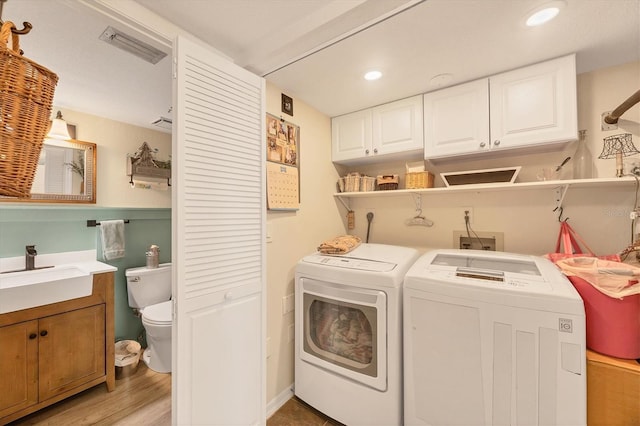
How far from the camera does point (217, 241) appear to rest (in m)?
1.32

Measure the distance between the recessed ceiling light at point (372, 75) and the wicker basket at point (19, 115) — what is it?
1.53m

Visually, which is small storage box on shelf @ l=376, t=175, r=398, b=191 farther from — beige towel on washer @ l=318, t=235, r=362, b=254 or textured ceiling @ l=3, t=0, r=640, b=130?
textured ceiling @ l=3, t=0, r=640, b=130

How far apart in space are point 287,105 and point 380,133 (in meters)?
0.78

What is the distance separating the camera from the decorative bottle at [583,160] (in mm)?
1618

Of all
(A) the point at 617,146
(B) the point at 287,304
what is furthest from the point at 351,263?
(A) the point at 617,146

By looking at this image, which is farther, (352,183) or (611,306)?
(352,183)

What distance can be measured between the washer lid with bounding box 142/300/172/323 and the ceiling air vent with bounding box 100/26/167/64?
1.96 m

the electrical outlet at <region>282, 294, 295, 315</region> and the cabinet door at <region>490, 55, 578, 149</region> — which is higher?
the cabinet door at <region>490, 55, 578, 149</region>

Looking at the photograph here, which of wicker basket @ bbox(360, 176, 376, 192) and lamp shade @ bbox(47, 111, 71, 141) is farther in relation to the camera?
wicker basket @ bbox(360, 176, 376, 192)

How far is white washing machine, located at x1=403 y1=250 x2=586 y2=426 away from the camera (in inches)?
42.8

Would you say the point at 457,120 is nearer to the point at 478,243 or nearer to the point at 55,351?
the point at 478,243

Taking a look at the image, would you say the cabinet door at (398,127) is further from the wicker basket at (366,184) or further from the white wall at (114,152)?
the white wall at (114,152)

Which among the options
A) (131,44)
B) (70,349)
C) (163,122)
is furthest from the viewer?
(163,122)

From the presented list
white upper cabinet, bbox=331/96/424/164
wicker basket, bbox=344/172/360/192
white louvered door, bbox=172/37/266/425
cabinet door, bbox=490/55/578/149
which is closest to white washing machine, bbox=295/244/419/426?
white louvered door, bbox=172/37/266/425
